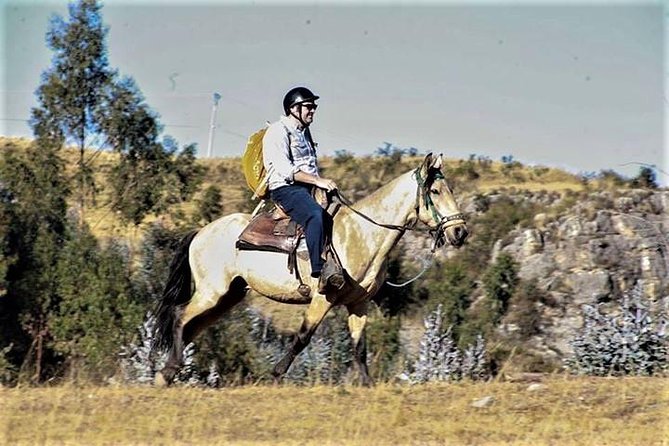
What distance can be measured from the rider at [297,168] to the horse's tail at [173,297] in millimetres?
1824

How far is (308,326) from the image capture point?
11.1 m

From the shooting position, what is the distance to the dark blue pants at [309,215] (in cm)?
1103

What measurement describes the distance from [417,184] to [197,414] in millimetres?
3562

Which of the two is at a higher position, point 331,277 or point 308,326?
point 331,277

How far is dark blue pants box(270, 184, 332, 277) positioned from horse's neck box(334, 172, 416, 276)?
0.75ft

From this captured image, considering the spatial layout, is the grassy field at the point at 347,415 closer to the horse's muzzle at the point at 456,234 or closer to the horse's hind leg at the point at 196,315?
the horse's muzzle at the point at 456,234

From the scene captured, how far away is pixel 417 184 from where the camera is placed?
11484 millimetres

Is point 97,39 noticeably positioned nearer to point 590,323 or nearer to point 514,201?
point 514,201

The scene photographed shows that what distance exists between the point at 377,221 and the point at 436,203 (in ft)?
2.05

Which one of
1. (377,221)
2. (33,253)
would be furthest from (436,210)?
(33,253)

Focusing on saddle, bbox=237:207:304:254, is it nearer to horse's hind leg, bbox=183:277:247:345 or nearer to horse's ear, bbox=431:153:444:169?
horse's hind leg, bbox=183:277:247:345

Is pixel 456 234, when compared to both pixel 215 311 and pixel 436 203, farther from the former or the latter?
pixel 215 311

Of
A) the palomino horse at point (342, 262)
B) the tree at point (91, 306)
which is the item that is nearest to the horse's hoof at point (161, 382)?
the palomino horse at point (342, 262)

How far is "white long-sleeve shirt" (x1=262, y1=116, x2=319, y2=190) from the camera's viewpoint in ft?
37.1
